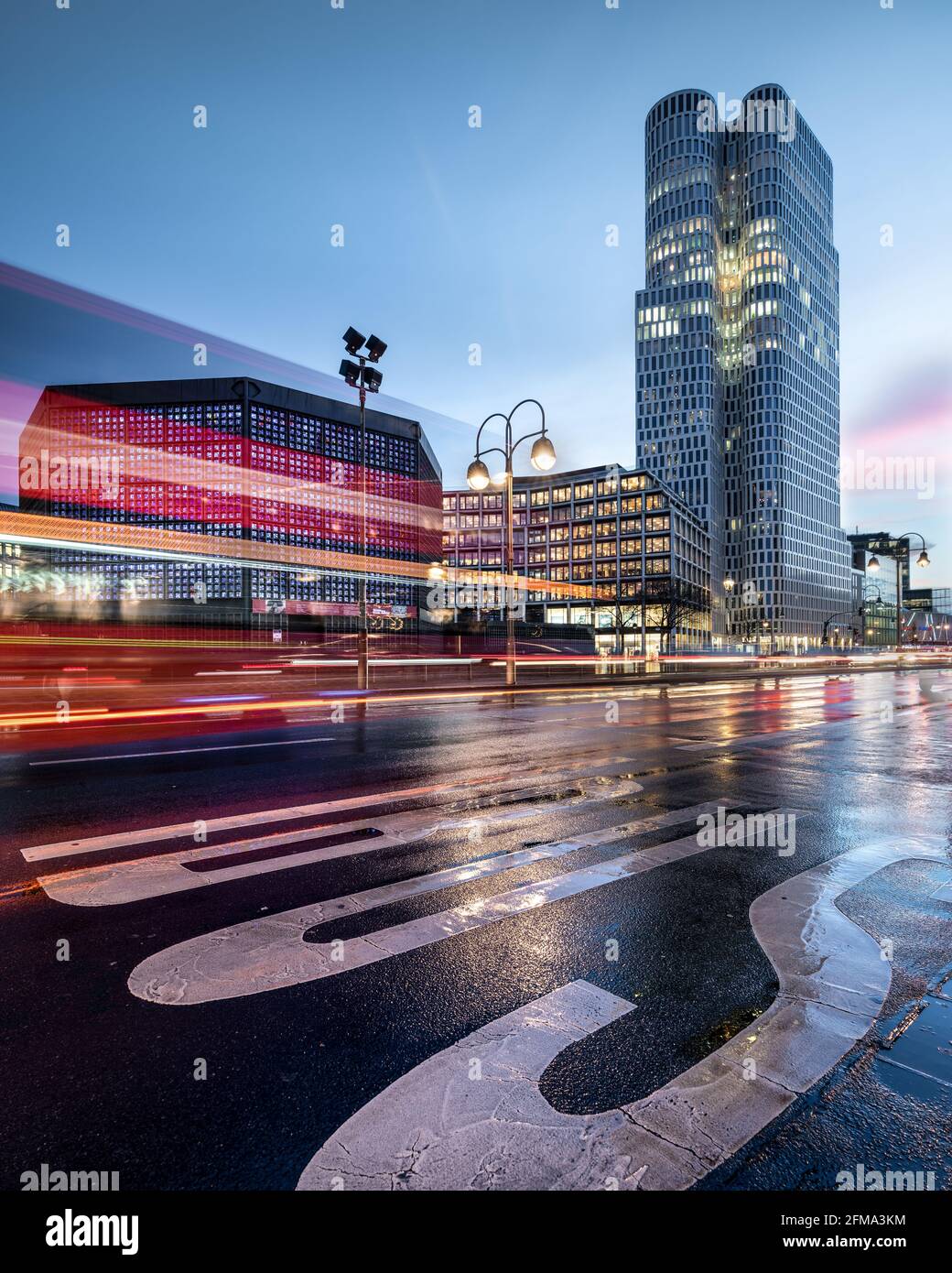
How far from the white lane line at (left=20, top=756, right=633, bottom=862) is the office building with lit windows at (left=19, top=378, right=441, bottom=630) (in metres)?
64.5

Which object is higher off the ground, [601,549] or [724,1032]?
[601,549]

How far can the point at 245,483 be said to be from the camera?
92312 millimetres

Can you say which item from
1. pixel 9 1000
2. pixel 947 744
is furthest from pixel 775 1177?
pixel 947 744

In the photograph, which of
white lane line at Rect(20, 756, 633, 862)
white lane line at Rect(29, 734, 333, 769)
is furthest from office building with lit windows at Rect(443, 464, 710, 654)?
white lane line at Rect(20, 756, 633, 862)

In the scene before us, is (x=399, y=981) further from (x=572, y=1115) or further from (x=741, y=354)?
(x=741, y=354)

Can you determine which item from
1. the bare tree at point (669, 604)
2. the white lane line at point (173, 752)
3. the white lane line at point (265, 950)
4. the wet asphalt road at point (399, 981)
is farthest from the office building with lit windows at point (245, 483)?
the white lane line at point (265, 950)

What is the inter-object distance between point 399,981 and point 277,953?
0.74m

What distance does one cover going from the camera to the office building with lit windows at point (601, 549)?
95812 millimetres

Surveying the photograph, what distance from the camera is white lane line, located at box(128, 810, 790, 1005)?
2.95 metres

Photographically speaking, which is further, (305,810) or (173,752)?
(173,752)

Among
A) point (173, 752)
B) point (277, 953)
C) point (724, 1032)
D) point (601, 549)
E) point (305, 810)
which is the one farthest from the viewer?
point (601, 549)

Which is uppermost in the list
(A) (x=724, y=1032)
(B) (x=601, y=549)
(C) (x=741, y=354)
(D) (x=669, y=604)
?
(C) (x=741, y=354)

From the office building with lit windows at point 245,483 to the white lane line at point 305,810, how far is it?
64510mm

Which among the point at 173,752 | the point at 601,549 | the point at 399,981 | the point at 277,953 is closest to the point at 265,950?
the point at 277,953
